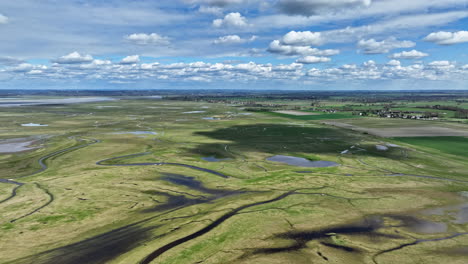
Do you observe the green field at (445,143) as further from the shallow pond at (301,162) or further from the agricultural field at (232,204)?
the shallow pond at (301,162)

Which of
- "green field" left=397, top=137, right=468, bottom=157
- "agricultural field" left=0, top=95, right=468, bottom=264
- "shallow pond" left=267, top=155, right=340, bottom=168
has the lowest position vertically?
"agricultural field" left=0, top=95, right=468, bottom=264

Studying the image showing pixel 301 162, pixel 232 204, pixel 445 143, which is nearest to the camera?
pixel 232 204

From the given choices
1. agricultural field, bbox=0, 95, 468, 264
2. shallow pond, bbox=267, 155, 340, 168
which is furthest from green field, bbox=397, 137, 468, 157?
shallow pond, bbox=267, 155, 340, 168

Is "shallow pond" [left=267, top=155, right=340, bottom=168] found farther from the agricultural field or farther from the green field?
the green field

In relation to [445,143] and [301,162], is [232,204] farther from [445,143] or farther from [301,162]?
[445,143]

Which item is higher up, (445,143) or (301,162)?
(445,143)

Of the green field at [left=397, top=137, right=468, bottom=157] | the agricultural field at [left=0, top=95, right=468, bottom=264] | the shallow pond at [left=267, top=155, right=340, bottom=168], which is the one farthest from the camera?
the green field at [left=397, top=137, right=468, bottom=157]

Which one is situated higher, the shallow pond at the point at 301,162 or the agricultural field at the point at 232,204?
the shallow pond at the point at 301,162

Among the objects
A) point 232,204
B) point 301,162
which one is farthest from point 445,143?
point 232,204

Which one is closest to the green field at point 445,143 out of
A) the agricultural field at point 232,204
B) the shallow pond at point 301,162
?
the agricultural field at point 232,204
